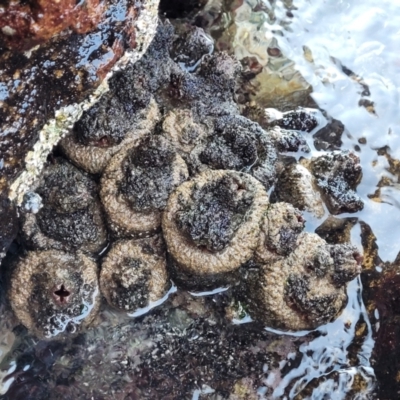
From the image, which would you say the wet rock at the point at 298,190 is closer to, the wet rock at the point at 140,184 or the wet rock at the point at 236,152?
the wet rock at the point at 236,152

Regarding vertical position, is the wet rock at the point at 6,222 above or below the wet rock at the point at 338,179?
above

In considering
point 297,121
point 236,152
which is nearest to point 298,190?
point 236,152

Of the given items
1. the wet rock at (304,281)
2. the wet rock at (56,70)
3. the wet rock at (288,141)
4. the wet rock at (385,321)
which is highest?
the wet rock at (56,70)

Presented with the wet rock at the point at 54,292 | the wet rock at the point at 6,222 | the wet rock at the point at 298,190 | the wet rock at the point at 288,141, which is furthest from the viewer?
the wet rock at the point at 288,141

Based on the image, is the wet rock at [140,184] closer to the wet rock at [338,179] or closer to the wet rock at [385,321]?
the wet rock at [338,179]

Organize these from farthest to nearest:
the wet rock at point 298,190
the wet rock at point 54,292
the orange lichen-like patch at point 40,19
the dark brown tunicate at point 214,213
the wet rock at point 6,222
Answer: the wet rock at point 298,190, the wet rock at point 54,292, the dark brown tunicate at point 214,213, the wet rock at point 6,222, the orange lichen-like patch at point 40,19

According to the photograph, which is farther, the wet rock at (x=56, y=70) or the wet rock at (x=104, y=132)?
the wet rock at (x=104, y=132)

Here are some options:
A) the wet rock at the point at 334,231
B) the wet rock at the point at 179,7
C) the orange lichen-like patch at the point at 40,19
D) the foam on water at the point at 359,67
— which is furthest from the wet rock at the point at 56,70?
the foam on water at the point at 359,67
